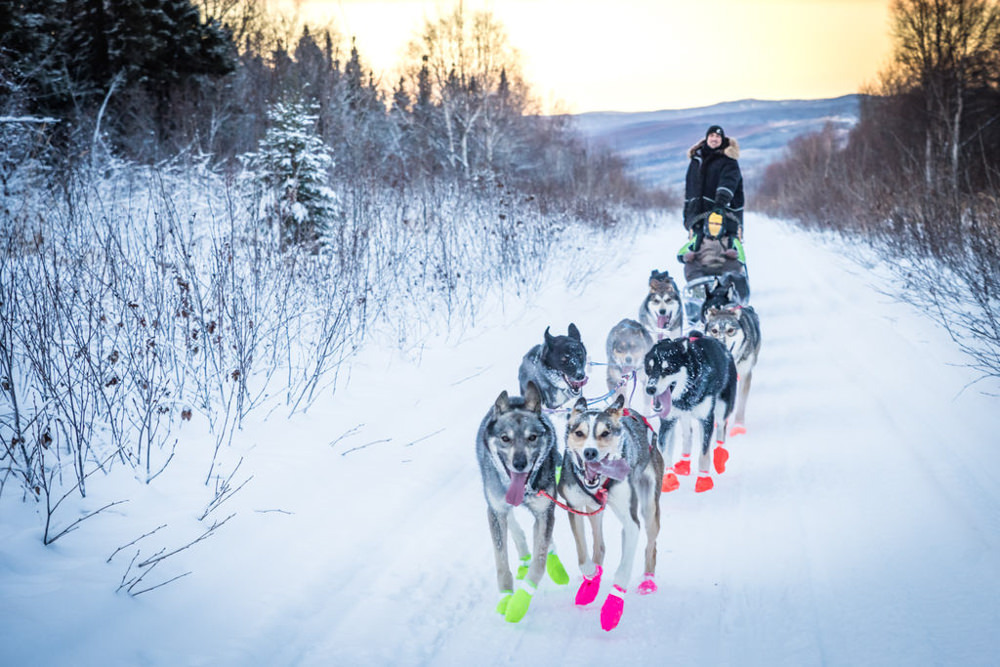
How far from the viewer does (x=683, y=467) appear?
3.61 metres

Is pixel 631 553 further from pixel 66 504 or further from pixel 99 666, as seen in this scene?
pixel 66 504

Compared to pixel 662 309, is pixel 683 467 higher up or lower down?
lower down

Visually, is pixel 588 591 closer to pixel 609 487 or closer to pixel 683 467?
pixel 609 487

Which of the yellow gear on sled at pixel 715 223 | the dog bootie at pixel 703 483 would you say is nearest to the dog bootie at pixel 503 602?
the dog bootie at pixel 703 483

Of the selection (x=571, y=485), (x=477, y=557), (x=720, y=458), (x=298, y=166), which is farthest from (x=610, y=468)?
(x=298, y=166)

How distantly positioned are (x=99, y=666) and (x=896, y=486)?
3851mm

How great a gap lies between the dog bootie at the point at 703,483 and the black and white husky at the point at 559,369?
100cm

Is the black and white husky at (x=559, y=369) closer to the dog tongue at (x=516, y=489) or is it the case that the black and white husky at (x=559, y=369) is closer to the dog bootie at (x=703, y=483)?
the dog bootie at (x=703, y=483)

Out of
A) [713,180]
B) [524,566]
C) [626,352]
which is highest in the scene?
[713,180]

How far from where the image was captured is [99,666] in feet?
6.63

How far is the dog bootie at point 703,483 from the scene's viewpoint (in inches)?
133

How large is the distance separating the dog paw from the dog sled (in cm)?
244

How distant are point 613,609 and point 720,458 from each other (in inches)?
64.9

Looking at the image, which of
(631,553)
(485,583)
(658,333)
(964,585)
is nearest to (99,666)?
(485,583)
